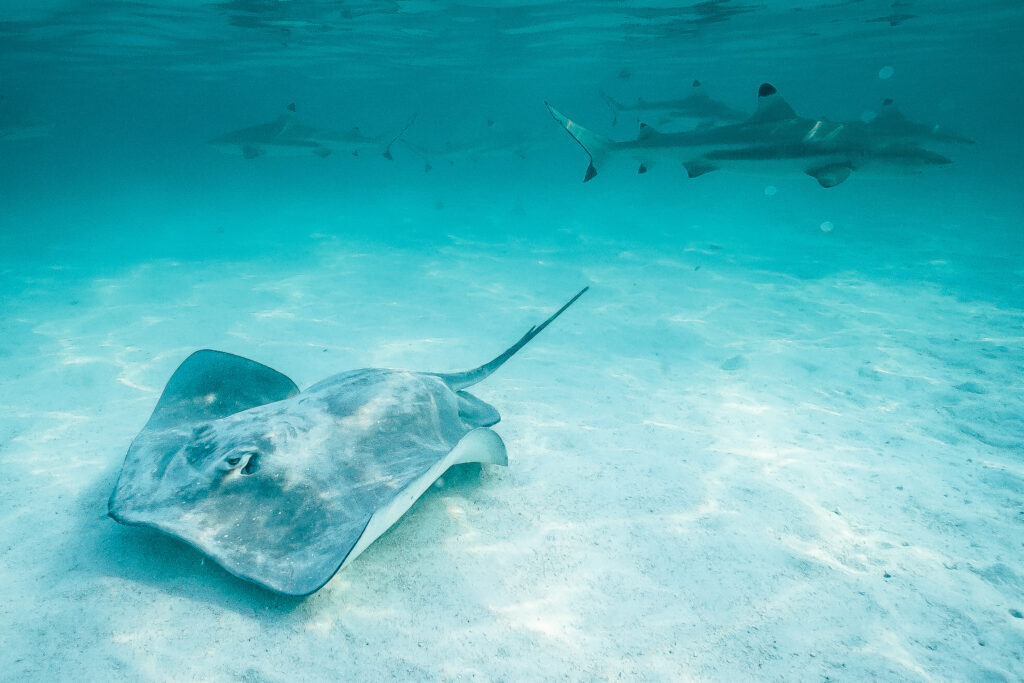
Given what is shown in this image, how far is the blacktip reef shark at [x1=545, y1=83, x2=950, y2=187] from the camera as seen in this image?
6797 mm

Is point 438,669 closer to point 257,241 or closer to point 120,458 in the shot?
point 120,458

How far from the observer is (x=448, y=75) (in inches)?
1604

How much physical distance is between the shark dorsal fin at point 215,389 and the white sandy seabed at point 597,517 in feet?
2.49

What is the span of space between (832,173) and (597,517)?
5.87 metres

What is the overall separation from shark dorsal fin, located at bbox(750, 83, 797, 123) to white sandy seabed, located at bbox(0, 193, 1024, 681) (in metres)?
3.40

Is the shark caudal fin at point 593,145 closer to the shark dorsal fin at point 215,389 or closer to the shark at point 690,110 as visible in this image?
the shark dorsal fin at point 215,389

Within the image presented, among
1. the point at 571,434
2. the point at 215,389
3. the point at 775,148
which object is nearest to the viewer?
the point at 215,389

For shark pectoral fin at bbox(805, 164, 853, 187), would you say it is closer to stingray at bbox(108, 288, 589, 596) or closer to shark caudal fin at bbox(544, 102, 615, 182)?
shark caudal fin at bbox(544, 102, 615, 182)

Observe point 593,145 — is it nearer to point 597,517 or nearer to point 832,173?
point 832,173

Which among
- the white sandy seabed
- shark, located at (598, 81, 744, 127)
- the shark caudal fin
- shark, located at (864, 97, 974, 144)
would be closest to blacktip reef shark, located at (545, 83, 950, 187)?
the shark caudal fin

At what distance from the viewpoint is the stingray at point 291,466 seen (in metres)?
2.50

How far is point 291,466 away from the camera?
295 cm

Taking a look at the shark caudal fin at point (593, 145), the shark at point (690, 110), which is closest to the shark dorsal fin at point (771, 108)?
the shark caudal fin at point (593, 145)

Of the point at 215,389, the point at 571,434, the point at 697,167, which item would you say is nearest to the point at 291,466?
the point at 215,389
